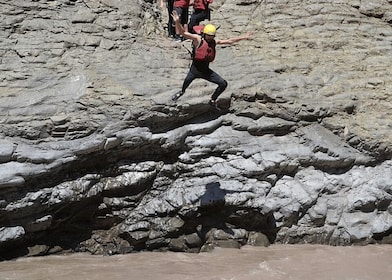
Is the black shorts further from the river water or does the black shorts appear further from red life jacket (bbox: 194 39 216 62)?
the river water

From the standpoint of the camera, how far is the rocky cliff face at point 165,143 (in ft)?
27.8

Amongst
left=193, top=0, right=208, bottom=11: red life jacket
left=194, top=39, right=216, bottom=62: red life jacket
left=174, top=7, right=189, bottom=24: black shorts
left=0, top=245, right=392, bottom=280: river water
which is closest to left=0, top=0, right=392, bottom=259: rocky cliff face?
left=0, top=245, right=392, bottom=280: river water

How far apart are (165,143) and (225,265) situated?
2074 millimetres

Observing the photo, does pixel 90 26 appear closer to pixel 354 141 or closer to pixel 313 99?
pixel 313 99

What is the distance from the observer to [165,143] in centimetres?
903

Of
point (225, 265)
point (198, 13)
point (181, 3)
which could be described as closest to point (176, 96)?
point (181, 3)

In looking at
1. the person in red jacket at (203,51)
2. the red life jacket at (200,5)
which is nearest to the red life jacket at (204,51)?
the person in red jacket at (203,51)

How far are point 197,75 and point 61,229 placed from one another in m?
3.14

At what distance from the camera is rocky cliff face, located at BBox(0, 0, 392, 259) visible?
334 inches

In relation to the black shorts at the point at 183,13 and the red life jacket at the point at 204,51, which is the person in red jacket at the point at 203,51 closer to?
the red life jacket at the point at 204,51

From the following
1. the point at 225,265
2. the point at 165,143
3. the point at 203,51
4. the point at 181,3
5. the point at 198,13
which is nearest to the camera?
the point at 203,51

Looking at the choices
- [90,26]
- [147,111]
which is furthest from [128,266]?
[90,26]

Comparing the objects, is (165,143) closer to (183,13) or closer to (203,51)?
(203,51)

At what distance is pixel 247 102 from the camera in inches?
379
